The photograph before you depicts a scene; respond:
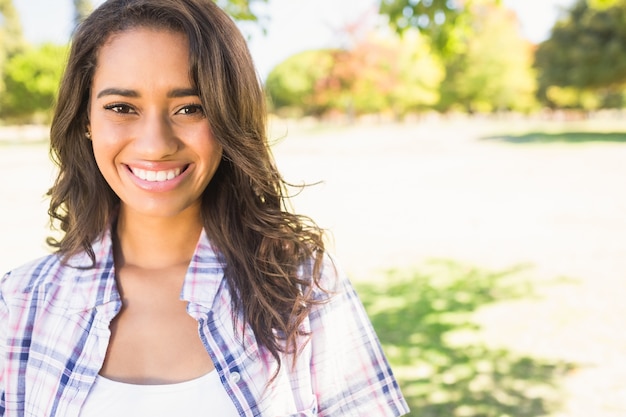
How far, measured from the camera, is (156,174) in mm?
1675

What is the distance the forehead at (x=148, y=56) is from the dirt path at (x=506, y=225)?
2.66ft

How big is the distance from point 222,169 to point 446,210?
10.5 m

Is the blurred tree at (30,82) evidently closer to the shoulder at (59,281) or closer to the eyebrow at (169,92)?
the shoulder at (59,281)

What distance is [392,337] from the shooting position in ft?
18.2

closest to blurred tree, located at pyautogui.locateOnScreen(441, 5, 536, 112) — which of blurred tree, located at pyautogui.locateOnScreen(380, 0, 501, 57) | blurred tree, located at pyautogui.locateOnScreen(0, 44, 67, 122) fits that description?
blurred tree, located at pyautogui.locateOnScreen(0, 44, 67, 122)

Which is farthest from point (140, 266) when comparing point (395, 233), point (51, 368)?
point (395, 233)

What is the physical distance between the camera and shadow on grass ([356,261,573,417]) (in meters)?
4.25

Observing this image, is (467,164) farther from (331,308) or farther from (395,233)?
(331,308)

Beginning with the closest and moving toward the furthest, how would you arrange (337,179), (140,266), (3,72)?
(140,266), (337,179), (3,72)

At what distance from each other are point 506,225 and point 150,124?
9656 millimetres

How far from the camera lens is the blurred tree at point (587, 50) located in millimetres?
27312

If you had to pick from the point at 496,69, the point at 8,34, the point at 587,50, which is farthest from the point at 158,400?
the point at 8,34

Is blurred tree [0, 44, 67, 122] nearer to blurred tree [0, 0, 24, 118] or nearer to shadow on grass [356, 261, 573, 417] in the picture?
blurred tree [0, 0, 24, 118]

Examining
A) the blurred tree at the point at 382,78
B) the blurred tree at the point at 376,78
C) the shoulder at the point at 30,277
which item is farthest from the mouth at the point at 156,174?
the blurred tree at the point at 382,78
